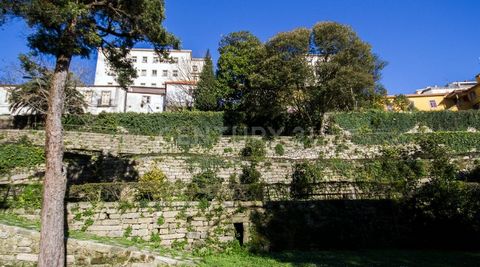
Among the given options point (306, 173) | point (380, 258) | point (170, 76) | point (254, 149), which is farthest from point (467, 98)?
point (380, 258)

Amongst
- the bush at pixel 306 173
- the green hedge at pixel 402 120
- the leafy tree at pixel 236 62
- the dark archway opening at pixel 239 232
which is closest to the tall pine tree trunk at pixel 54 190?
the dark archway opening at pixel 239 232

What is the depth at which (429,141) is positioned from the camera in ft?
73.4

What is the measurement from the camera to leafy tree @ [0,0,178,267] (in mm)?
7730

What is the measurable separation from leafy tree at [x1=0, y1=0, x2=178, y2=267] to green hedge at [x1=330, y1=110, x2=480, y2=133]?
19990mm

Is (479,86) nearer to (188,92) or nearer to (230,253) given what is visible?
(188,92)

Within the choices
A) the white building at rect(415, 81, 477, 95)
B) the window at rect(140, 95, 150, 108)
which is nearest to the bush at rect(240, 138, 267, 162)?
the window at rect(140, 95, 150, 108)

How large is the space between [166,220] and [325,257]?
16.8 ft

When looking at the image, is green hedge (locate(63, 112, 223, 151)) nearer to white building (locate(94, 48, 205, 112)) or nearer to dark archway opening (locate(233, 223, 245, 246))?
white building (locate(94, 48, 205, 112))

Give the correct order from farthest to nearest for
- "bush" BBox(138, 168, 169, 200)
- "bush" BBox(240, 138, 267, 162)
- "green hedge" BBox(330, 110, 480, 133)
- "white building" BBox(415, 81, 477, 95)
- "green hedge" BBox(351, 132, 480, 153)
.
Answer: "white building" BBox(415, 81, 477, 95), "green hedge" BBox(330, 110, 480, 133), "green hedge" BBox(351, 132, 480, 153), "bush" BBox(240, 138, 267, 162), "bush" BBox(138, 168, 169, 200)

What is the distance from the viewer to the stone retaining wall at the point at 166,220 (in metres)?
9.85

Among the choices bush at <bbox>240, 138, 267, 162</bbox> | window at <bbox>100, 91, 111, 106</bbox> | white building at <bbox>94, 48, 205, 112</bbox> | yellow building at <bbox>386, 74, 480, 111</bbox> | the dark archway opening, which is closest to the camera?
the dark archway opening

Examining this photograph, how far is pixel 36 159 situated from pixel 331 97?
19.4 m

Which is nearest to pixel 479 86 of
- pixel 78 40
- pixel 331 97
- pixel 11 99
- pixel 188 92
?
pixel 331 97

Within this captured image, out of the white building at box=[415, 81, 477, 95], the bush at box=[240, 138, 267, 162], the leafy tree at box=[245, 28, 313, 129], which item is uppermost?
the white building at box=[415, 81, 477, 95]
